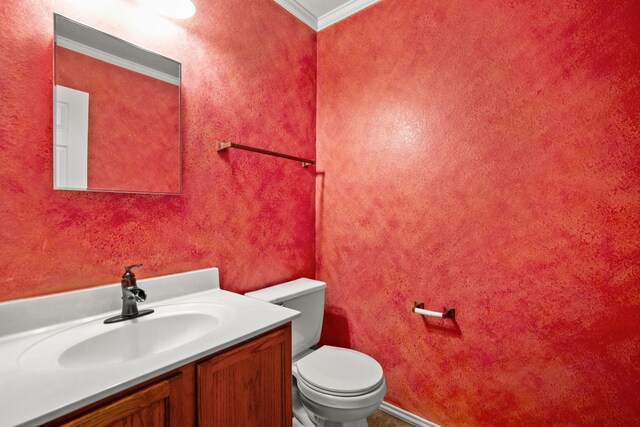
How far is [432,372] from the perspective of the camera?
1.57 m

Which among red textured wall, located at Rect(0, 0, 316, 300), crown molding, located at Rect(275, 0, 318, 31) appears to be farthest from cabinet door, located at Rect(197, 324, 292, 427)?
crown molding, located at Rect(275, 0, 318, 31)

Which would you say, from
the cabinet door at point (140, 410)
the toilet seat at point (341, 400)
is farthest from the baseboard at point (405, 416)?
the cabinet door at point (140, 410)

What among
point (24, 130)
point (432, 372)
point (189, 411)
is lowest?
point (432, 372)

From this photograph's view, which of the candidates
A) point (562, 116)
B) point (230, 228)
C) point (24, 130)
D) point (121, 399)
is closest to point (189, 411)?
point (121, 399)

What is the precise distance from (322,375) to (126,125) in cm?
137

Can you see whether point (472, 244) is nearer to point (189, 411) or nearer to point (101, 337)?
point (189, 411)

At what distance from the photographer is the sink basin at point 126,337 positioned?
2.63 feet

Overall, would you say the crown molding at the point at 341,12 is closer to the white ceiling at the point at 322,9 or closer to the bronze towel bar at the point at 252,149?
the white ceiling at the point at 322,9

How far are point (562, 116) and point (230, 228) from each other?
5.30 ft

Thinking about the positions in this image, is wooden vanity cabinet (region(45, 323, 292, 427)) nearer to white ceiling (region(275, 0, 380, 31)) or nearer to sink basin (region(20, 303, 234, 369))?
sink basin (region(20, 303, 234, 369))

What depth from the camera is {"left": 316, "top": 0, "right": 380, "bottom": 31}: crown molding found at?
180 cm

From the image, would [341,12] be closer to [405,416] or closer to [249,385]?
[249,385]

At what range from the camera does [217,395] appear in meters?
0.83

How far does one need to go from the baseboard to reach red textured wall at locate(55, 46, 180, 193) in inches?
67.2
